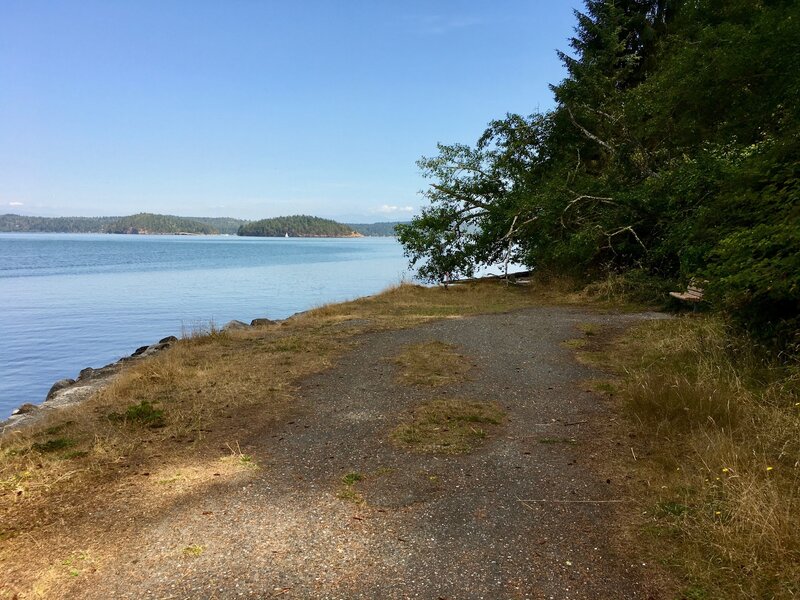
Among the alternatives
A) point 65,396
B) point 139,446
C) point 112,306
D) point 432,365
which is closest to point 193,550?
point 139,446

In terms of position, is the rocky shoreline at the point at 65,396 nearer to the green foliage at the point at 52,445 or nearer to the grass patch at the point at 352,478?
the green foliage at the point at 52,445

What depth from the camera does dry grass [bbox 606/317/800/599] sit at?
2697 millimetres

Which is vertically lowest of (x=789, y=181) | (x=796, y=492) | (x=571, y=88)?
(x=796, y=492)

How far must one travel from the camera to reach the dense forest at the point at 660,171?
18.8 feet

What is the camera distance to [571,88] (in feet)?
57.4

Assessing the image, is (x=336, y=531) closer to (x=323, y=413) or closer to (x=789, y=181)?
(x=323, y=413)

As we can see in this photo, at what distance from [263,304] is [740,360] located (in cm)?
2286

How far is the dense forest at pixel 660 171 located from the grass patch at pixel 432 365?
131 inches

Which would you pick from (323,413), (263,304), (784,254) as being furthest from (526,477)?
(263,304)

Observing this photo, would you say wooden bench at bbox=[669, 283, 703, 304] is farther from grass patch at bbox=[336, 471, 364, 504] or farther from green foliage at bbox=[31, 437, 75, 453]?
green foliage at bbox=[31, 437, 75, 453]

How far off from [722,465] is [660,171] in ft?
39.8

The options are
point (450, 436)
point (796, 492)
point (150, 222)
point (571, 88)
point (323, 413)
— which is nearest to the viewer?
Result: point (796, 492)

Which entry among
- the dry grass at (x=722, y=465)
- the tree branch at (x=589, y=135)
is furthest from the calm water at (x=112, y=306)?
the dry grass at (x=722, y=465)

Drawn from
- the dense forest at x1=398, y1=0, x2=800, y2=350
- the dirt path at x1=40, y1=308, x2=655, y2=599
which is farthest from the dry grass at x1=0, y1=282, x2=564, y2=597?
the dense forest at x1=398, y1=0, x2=800, y2=350
